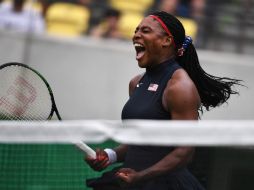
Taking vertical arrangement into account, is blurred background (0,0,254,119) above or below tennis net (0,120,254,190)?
below

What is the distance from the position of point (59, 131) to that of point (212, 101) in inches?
40.8

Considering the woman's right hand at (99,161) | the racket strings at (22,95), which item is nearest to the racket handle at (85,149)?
the woman's right hand at (99,161)

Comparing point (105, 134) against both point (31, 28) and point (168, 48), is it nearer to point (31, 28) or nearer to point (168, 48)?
point (168, 48)

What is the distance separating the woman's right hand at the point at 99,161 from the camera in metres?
4.28

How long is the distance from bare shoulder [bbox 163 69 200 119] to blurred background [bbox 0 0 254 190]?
559 centimetres

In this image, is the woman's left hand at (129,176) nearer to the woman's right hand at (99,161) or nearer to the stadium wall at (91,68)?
the woman's right hand at (99,161)

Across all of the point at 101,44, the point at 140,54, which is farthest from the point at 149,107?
the point at 101,44

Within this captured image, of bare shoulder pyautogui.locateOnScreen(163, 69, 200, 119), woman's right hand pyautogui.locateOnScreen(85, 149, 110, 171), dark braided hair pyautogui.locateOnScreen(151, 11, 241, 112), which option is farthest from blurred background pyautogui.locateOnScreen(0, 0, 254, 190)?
bare shoulder pyautogui.locateOnScreen(163, 69, 200, 119)

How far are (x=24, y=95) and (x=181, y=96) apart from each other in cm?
115

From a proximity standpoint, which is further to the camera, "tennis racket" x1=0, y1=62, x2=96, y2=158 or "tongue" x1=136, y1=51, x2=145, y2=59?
"tennis racket" x1=0, y1=62, x2=96, y2=158

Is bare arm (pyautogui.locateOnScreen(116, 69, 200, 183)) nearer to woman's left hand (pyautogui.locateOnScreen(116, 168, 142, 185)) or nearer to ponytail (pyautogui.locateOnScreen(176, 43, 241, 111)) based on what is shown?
woman's left hand (pyautogui.locateOnScreen(116, 168, 142, 185))

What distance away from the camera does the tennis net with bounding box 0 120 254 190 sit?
3.55m

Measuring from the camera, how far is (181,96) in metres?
3.97

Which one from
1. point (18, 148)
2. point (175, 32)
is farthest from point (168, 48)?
point (18, 148)
